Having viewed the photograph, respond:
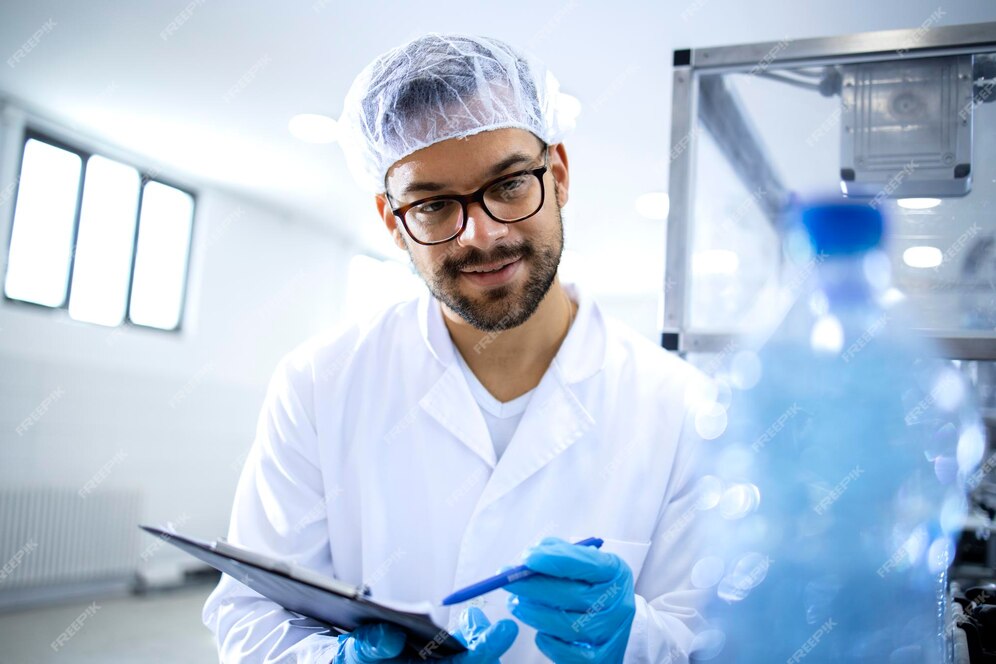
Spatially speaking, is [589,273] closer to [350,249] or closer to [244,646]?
[350,249]

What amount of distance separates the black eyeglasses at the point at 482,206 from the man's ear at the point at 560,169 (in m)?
0.13

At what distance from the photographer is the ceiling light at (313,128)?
4.03m

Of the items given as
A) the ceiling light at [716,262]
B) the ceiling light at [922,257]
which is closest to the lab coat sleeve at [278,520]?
the ceiling light at [716,262]

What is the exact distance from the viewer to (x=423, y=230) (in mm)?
1185

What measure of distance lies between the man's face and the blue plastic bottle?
334mm

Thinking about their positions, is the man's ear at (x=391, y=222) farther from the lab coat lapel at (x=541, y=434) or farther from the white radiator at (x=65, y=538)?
the white radiator at (x=65, y=538)

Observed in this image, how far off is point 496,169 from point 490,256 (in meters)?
0.13

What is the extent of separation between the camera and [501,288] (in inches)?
45.1

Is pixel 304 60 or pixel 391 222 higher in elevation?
pixel 304 60

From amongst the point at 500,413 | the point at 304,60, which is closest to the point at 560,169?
the point at 500,413

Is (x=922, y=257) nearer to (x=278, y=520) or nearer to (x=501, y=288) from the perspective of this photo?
(x=501, y=288)

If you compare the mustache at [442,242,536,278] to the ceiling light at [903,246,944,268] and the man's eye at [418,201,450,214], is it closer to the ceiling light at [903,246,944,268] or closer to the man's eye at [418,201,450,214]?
the man's eye at [418,201,450,214]

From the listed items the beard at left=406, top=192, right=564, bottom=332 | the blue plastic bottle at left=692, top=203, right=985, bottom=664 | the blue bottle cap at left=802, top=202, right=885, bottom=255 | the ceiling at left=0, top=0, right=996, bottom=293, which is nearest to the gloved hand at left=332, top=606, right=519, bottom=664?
the blue plastic bottle at left=692, top=203, right=985, bottom=664

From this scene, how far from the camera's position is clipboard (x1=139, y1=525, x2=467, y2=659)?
29.7 inches
